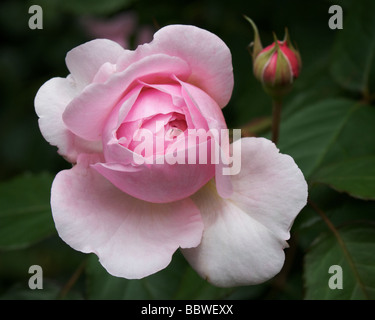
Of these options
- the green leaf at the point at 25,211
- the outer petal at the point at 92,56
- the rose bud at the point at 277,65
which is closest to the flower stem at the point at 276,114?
the rose bud at the point at 277,65

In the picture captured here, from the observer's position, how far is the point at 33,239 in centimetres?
106

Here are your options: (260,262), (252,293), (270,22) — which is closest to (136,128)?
(260,262)

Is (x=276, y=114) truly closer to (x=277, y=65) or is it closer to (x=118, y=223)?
(x=277, y=65)

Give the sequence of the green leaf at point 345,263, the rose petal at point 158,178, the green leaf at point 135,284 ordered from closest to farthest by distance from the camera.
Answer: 1. the rose petal at point 158,178
2. the green leaf at point 345,263
3. the green leaf at point 135,284

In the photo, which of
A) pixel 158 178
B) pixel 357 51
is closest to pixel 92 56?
pixel 158 178

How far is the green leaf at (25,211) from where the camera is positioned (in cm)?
107

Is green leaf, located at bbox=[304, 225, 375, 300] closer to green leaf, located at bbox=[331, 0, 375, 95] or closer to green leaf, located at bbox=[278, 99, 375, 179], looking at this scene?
green leaf, located at bbox=[278, 99, 375, 179]

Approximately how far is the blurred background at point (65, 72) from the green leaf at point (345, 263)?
0.30 feet

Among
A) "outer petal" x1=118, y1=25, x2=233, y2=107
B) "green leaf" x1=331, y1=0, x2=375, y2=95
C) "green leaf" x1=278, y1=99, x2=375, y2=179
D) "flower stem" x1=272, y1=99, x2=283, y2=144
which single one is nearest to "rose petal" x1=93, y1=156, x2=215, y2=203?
"outer petal" x1=118, y1=25, x2=233, y2=107

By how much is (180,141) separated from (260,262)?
0.60ft

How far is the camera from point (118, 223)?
75 cm

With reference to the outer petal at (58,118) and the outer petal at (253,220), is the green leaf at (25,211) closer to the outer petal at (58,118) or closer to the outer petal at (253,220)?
the outer petal at (58,118)

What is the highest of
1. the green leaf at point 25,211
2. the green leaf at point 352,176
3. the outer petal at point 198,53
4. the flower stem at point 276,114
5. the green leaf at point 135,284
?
the outer petal at point 198,53
